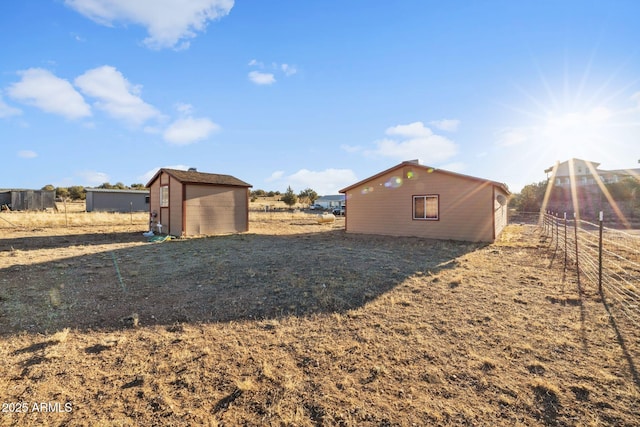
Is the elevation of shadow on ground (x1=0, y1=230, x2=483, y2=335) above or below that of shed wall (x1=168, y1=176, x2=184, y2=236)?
below

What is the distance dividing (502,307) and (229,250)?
828cm

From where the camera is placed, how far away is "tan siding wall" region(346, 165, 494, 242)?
12391 millimetres

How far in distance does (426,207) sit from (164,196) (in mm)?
13453

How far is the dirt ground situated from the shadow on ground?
0.15ft

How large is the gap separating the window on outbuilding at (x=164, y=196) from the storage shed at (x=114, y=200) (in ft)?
66.0

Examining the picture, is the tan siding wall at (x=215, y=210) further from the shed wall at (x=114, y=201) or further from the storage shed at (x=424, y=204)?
the shed wall at (x=114, y=201)

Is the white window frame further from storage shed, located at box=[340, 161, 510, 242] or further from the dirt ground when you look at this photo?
the dirt ground

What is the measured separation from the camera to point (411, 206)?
14.0m

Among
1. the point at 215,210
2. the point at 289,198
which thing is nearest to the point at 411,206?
the point at 215,210

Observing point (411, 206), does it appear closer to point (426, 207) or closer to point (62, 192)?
point (426, 207)

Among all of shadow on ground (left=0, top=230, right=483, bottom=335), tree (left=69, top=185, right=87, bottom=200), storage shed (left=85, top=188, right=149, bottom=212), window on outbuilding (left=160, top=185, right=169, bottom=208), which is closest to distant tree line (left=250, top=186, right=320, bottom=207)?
storage shed (left=85, top=188, right=149, bottom=212)

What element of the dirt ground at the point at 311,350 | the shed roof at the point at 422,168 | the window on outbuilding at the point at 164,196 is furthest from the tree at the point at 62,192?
the dirt ground at the point at 311,350

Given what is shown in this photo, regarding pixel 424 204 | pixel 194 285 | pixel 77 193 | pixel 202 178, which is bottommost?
pixel 194 285

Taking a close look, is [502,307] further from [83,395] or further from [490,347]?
[83,395]
